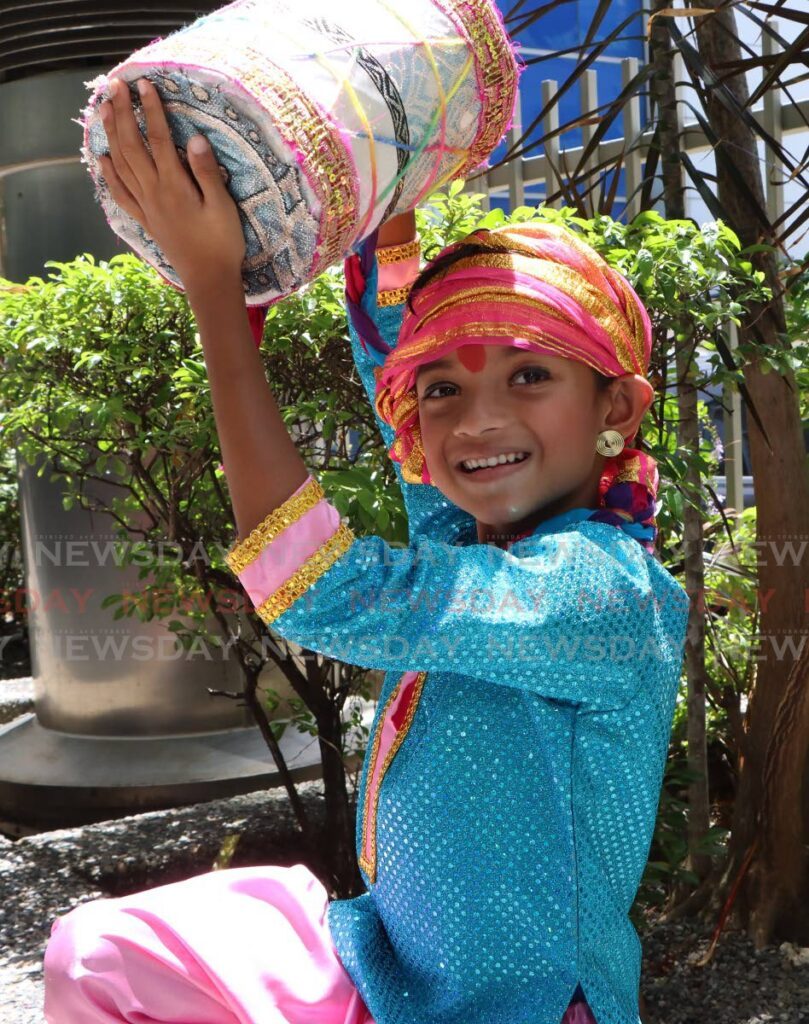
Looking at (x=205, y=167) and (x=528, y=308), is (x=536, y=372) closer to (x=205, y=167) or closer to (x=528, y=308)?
(x=528, y=308)

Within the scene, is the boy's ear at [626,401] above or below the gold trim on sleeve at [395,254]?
below

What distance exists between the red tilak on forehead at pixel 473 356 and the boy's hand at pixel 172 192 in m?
0.34

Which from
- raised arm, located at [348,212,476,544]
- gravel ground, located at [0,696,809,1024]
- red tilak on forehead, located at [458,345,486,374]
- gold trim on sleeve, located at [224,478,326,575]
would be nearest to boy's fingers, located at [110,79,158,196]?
gold trim on sleeve, located at [224,478,326,575]

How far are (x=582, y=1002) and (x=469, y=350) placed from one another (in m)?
0.78

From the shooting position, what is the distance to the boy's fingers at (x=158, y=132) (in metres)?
1.11

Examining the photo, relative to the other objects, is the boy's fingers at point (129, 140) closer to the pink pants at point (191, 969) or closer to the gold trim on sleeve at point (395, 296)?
the gold trim on sleeve at point (395, 296)

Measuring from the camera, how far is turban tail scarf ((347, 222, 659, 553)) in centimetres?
141

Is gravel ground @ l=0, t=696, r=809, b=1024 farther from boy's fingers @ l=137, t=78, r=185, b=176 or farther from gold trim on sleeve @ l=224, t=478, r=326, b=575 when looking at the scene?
boy's fingers @ l=137, t=78, r=185, b=176

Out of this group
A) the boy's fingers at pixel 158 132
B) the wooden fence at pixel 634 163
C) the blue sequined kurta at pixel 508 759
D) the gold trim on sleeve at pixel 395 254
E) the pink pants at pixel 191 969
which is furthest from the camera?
the wooden fence at pixel 634 163

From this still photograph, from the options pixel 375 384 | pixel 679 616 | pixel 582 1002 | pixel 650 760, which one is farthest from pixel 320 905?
pixel 375 384

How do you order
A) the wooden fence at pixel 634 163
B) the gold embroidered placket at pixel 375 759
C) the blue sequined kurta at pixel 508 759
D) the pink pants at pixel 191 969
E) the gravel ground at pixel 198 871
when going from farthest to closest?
the wooden fence at pixel 634 163 → the gravel ground at pixel 198 871 → the gold embroidered placket at pixel 375 759 → the pink pants at pixel 191 969 → the blue sequined kurta at pixel 508 759

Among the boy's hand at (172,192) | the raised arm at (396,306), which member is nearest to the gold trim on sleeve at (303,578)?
the boy's hand at (172,192)

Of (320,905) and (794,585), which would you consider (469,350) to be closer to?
(320,905)

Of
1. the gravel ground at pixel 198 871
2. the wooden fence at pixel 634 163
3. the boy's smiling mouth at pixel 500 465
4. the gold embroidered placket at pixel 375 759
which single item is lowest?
the gravel ground at pixel 198 871
